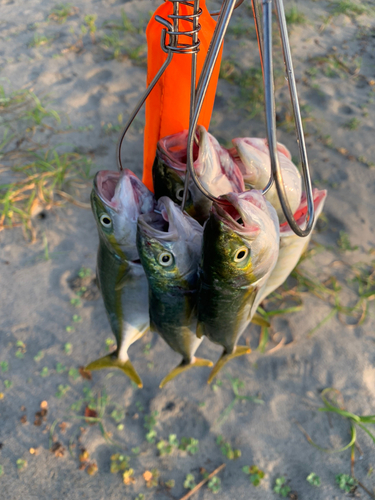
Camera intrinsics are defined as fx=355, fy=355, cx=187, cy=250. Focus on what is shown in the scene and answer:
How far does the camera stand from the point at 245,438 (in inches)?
94.3

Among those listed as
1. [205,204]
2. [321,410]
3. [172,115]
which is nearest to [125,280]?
[205,204]

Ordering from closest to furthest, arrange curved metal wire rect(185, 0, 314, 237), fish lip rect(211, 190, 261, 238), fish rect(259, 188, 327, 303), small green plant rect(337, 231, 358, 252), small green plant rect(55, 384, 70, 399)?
1. curved metal wire rect(185, 0, 314, 237)
2. fish lip rect(211, 190, 261, 238)
3. fish rect(259, 188, 327, 303)
4. small green plant rect(55, 384, 70, 399)
5. small green plant rect(337, 231, 358, 252)

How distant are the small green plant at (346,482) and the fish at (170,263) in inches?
62.5

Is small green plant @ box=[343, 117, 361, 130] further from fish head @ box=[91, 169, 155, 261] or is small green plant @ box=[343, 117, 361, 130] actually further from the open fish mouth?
fish head @ box=[91, 169, 155, 261]

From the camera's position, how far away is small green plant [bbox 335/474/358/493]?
7.34 ft

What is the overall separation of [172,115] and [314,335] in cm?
207

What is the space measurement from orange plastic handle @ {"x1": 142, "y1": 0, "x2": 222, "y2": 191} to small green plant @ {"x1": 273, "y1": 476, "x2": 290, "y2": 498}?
2.19 metres

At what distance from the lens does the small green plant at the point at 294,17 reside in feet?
16.4

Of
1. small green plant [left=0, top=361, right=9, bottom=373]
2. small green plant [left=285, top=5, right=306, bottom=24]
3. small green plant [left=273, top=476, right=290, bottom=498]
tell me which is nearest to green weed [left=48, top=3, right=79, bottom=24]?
small green plant [left=285, top=5, right=306, bottom=24]

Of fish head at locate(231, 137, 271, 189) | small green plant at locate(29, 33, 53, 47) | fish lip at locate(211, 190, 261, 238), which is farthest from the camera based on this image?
small green plant at locate(29, 33, 53, 47)

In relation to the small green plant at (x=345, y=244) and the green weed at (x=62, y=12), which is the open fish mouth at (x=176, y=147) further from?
the green weed at (x=62, y=12)

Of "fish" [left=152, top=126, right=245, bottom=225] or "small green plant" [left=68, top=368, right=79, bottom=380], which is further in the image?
"small green plant" [left=68, top=368, right=79, bottom=380]

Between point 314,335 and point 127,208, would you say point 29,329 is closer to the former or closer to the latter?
point 127,208

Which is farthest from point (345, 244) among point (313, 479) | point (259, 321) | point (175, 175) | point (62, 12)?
point (62, 12)
